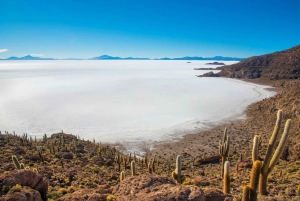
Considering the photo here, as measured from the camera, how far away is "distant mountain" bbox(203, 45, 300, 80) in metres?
94.1

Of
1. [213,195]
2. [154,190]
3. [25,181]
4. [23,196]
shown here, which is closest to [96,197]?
[154,190]

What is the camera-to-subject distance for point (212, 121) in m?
43.4

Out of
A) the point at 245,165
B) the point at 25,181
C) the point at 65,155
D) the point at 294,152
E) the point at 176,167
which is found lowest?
the point at 65,155

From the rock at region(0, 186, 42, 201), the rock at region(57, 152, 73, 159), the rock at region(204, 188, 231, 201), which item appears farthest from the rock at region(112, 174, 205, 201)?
the rock at region(57, 152, 73, 159)

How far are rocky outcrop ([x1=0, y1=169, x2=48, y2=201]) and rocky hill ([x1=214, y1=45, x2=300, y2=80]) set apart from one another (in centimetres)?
10118

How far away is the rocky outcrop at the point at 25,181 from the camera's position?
7449mm

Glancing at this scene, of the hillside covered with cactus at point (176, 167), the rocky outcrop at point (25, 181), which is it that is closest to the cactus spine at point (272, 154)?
the hillside covered with cactus at point (176, 167)

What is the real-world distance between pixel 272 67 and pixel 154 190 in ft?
375

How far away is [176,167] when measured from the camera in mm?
12766

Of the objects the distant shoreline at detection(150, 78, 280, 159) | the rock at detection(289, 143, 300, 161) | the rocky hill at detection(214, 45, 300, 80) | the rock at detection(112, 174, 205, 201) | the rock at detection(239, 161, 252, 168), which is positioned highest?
the rocky hill at detection(214, 45, 300, 80)

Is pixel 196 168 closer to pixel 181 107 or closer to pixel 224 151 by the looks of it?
pixel 224 151

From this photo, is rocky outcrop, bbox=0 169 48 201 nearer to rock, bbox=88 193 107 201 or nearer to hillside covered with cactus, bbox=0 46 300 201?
hillside covered with cactus, bbox=0 46 300 201

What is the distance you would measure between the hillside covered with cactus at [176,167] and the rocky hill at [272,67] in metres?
57.9

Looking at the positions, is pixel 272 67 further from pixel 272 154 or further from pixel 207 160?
pixel 272 154
